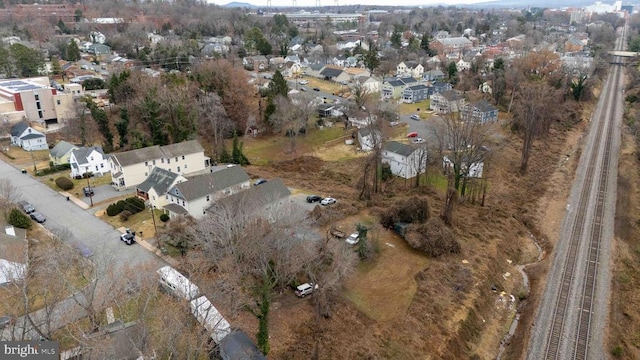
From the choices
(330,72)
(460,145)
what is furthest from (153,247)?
(330,72)

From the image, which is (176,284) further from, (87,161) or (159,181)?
(87,161)

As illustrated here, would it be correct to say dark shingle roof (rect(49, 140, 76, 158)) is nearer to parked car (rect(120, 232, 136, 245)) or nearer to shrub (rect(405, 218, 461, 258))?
parked car (rect(120, 232, 136, 245))

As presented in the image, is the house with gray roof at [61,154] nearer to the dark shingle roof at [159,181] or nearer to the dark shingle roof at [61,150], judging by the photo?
the dark shingle roof at [61,150]

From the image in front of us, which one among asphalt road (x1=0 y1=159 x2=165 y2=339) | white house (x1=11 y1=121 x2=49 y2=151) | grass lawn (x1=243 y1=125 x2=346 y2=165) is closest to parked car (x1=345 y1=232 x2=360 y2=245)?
asphalt road (x1=0 y1=159 x2=165 y2=339)

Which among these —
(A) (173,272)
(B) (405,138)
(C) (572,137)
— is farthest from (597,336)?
(C) (572,137)

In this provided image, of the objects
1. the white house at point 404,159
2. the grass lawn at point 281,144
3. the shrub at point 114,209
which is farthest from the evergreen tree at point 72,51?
the white house at point 404,159
